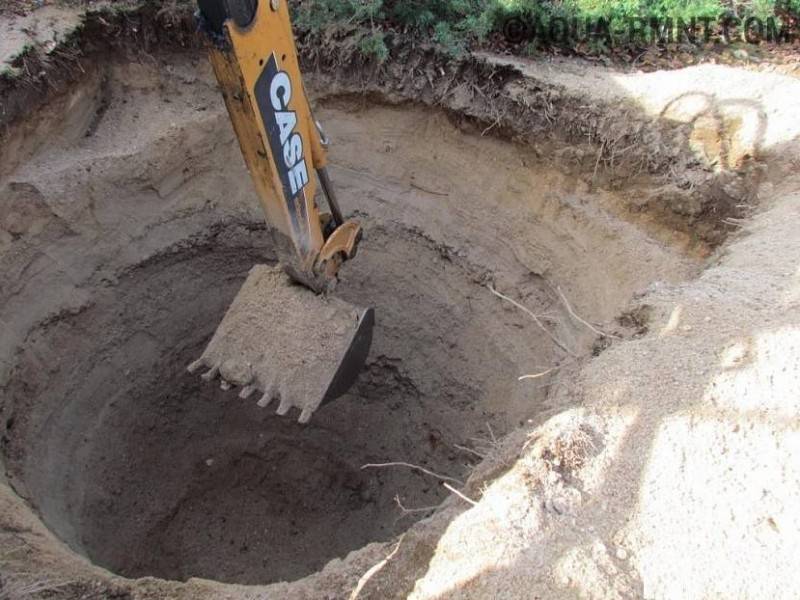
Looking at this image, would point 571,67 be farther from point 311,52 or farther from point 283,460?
point 283,460

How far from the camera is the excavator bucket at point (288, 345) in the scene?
14.2 ft

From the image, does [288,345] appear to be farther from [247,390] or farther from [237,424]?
[237,424]

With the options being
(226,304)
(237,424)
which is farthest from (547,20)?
(237,424)

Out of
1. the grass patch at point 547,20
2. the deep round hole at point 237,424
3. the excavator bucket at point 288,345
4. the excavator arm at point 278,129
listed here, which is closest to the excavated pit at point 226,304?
the deep round hole at point 237,424

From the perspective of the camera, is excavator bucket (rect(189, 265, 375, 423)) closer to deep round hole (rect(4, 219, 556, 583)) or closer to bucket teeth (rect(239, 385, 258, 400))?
bucket teeth (rect(239, 385, 258, 400))

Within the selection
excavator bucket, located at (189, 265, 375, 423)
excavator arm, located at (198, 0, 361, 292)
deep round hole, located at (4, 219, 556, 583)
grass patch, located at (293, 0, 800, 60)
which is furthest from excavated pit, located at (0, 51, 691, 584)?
excavator arm, located at (198, 0, 361, 292)

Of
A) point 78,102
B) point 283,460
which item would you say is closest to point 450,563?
point 283,460

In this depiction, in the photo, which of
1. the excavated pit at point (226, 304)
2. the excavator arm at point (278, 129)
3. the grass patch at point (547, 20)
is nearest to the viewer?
the excavator arm at point (278, 129)

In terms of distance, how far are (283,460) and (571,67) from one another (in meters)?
4.74

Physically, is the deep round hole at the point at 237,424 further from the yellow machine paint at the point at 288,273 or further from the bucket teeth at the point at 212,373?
the bucket teeth at the point at 212,373

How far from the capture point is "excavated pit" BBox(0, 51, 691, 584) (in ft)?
17.3

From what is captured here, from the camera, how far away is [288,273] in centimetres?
450

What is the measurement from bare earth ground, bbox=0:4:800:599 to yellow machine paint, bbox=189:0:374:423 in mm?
1341

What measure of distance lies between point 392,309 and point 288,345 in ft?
6.80
